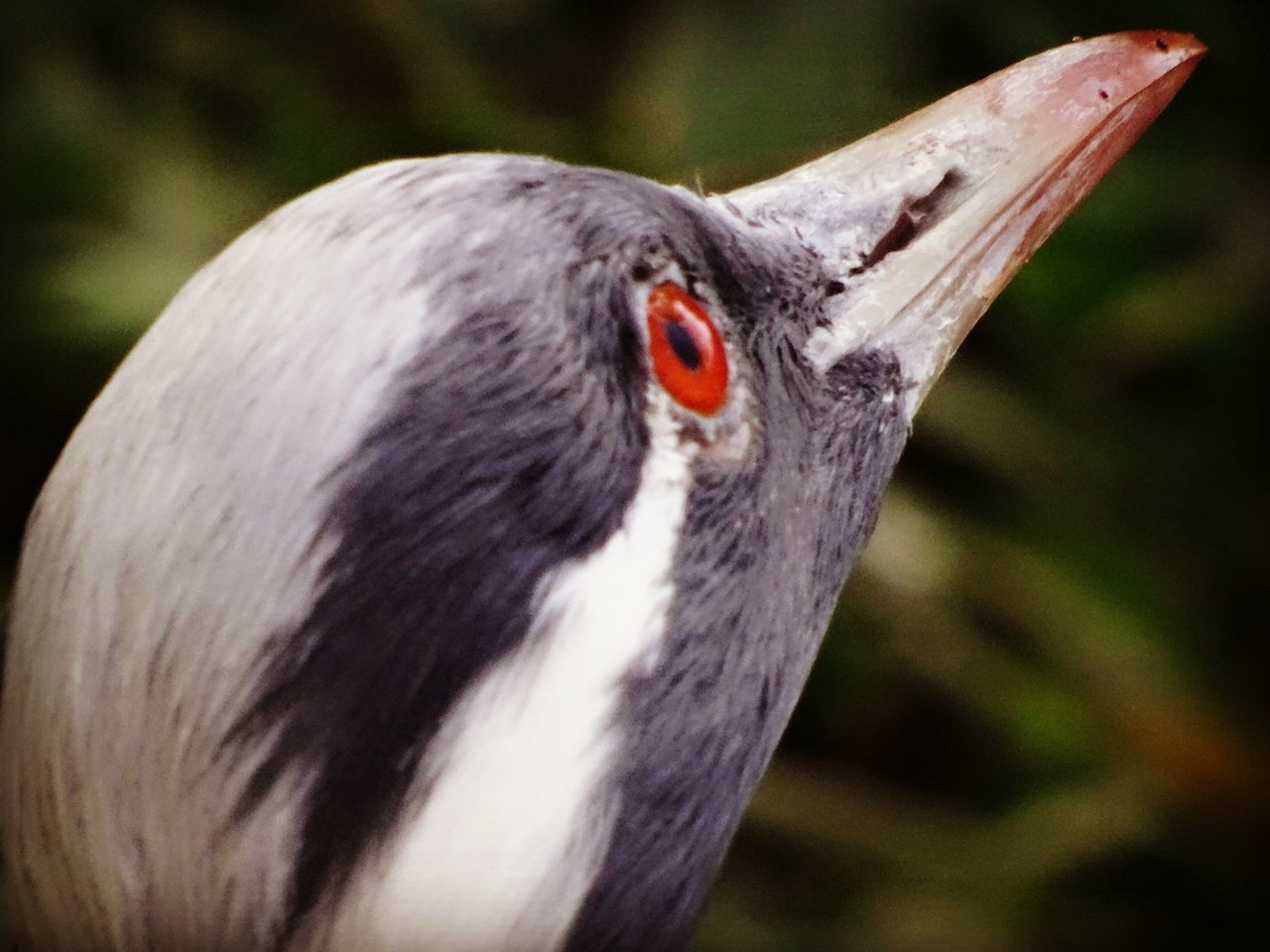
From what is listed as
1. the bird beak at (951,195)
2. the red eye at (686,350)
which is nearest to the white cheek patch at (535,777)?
the red eye at (686,350)

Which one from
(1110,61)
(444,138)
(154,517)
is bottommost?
(154,517)

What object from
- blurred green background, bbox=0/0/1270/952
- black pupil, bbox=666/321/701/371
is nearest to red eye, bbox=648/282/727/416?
black pupil, bbox=666/321/701/371

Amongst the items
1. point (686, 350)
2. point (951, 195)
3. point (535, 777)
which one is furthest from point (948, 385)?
point (535, 777)

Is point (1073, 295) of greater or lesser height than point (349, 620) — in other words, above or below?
above

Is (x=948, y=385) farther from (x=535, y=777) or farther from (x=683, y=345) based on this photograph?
(x=535, y=777)

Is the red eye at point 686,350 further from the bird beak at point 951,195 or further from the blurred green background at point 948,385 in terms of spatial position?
the blurred green background at point 948,385

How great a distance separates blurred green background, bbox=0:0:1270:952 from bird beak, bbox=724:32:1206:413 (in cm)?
69

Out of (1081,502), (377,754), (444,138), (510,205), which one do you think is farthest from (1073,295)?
(377,754)

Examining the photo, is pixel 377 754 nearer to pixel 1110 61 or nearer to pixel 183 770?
pixel 183 770

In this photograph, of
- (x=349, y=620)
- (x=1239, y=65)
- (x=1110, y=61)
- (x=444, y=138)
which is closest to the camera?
(x=349, y=620)

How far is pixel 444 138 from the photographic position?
174 centimetres

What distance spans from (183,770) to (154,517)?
0.12 metres

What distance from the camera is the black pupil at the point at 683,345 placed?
729 millimetres

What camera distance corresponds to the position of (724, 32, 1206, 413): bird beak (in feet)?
2.80
